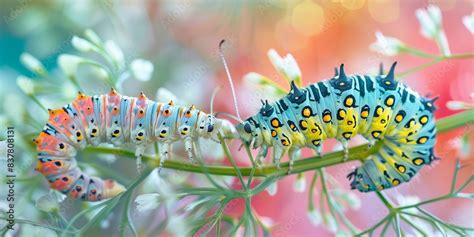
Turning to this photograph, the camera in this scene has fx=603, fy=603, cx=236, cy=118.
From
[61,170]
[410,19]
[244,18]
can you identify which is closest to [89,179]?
[61,170]

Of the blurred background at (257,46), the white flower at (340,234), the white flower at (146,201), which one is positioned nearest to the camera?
the white flower at (146,201)

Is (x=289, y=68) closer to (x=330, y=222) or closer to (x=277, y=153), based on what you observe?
(x=277, y=153)

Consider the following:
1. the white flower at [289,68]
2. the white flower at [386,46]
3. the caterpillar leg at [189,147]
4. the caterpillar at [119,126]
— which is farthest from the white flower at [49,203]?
the white flower at [386,46]

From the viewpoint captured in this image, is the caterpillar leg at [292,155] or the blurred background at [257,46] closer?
the caterpillar leg at [292,155]

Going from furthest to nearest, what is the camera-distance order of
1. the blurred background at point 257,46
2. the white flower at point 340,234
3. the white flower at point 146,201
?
the blurred background at point 257,46 < the white flower at point 340,234 < the white flower at point 146,201

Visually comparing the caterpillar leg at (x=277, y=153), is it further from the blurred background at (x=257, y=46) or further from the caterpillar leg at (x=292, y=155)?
the blurred background at (x=257, y=46)

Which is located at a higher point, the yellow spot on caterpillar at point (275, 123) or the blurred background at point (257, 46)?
the blurred background at point (257, 46)

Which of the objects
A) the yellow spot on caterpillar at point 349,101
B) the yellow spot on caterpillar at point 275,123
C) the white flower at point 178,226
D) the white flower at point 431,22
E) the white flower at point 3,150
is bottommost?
the white flower at point 178,226

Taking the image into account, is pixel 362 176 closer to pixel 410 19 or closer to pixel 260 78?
pixel 260 78
